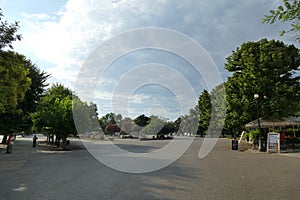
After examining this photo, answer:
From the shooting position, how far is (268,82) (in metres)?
21.3

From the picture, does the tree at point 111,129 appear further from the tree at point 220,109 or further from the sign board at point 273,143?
the sign board at point 273,143

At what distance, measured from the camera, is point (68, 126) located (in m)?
23.0

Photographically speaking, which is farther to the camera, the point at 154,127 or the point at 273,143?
the point at 154,127

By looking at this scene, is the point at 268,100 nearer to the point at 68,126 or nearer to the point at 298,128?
Answer: the point at 298,128

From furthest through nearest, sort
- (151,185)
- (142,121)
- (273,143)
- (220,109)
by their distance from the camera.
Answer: (142,121)
(220,109)
(273,143)
(151,185)

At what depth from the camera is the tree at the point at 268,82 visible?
822 inches

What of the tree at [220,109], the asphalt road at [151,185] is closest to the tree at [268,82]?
the tree at [220,109]

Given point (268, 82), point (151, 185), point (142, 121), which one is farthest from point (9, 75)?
point (142, 121)

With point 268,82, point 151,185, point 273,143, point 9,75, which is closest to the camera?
point 151,185

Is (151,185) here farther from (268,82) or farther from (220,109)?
(220,109)

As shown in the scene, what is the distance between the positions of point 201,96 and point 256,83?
43.5 meters

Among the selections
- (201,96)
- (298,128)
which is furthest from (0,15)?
(201,96)

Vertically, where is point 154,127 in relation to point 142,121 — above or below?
below

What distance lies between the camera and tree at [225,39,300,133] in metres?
20.9
